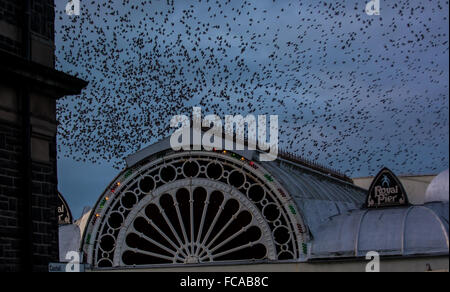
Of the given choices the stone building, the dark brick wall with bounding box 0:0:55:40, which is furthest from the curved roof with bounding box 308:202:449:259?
the dark brick wall with bounding box 0:0:55:40

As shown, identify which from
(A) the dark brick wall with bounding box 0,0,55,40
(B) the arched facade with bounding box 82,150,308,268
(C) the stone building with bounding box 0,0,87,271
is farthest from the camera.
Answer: (B) the arched facade with bounding box 82,150,308,268

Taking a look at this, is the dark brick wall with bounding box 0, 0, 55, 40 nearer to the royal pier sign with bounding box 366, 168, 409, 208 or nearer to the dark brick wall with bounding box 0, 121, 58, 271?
the dark brick wall with bounding box 0, 121, 58, 271

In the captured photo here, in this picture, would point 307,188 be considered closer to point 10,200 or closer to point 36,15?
point 36,15

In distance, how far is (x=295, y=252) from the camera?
31.7 m

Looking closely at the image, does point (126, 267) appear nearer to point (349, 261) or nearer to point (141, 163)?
point (141, 163)

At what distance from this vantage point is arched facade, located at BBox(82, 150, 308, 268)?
3228cm

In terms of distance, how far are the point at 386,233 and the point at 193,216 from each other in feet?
25.3

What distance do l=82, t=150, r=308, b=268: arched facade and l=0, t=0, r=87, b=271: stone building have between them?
44.2 feet

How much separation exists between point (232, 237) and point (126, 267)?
474 centimetres

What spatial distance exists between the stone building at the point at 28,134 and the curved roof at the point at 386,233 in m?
13.7

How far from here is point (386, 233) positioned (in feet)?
98.6

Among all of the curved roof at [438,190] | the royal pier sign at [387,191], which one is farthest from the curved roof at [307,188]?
the curved roof at [438,190]

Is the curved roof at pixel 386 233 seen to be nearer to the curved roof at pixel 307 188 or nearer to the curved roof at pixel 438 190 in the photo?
the curved roof at pixel 438 190
